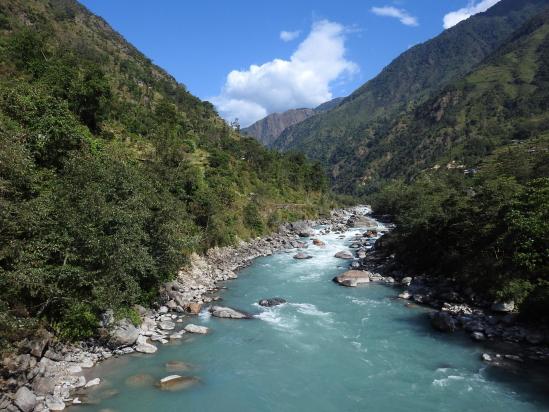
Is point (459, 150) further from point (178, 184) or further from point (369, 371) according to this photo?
point (369, 371)

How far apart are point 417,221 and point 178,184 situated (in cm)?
2527

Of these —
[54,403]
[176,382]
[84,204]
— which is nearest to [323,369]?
[176,382]

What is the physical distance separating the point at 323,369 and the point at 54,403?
42.1 ft

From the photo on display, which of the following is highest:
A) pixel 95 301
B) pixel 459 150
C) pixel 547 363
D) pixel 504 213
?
pixel 459 150

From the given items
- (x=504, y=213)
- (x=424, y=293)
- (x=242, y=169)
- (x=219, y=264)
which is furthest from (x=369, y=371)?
(x=242, y=169)

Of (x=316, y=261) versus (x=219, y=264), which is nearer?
(x=219, y=264)

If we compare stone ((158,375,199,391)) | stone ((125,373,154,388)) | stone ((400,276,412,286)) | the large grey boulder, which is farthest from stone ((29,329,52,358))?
stone ((400,276,412,286))

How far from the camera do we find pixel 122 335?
71.9 feet

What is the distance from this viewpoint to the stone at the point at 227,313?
28281 mm

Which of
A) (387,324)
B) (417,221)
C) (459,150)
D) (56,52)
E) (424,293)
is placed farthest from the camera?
(459,150)

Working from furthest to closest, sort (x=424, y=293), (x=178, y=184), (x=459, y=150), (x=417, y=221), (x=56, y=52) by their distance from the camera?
(x=459, y=150), (x=56, y=52), (x=178, y=184), (x=417, y=221), (x=424, y=293)

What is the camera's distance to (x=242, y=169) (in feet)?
260

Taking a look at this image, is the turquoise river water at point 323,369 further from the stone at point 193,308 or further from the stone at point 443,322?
the stone at point 193,308

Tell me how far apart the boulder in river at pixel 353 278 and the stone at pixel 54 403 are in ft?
85.3
